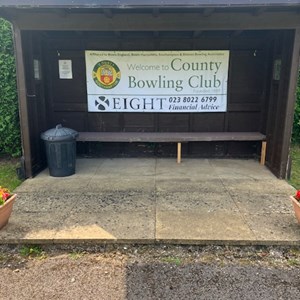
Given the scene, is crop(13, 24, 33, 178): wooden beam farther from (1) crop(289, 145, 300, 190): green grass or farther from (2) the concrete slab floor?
(1) crop(289, 145, 300, 190): green grass

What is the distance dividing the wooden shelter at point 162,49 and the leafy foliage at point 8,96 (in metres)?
0.50

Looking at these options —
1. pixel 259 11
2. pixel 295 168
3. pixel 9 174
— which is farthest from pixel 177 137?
pixel 9 174

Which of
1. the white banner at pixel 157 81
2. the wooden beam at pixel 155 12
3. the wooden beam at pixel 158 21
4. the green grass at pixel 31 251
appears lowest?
the green grass at pixel 31 251

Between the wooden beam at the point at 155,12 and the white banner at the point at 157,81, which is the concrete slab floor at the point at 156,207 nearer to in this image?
the white banner at the point at 157,81

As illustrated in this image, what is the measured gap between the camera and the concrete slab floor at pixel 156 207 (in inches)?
123

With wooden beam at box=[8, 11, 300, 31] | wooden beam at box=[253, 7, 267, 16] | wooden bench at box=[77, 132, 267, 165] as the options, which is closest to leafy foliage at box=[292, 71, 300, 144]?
wooden bench at box=[77, 132, 267, 165]

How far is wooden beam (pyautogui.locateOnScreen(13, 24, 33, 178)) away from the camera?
4.41 metres

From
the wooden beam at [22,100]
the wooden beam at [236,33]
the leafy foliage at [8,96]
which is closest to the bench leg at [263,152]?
the wooden beam at [236,33]

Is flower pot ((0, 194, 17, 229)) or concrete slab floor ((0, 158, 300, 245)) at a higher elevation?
flower pot ((0, 194, 17, 229))

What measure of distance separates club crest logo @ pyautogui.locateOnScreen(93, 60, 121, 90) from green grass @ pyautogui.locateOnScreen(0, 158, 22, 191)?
2.14 meters

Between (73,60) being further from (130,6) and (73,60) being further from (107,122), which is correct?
(130,6)

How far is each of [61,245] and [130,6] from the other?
2809 mm

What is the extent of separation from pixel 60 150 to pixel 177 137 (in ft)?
6.52

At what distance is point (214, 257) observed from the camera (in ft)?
9.53
